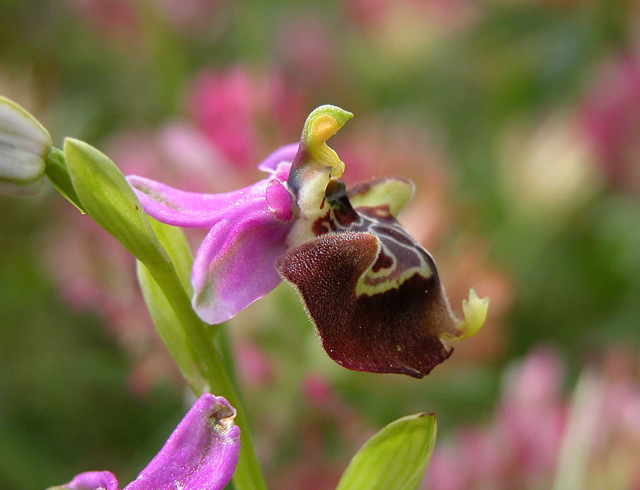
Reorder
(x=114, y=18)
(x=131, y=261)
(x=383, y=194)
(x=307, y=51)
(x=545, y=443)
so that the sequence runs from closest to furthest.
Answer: (x=383, y=194)
(x=545, y=443)
(x=131, y=261)
(x=114, y=18)
(x=307, y=51)

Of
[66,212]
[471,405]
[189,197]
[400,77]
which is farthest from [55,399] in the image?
[400,77]

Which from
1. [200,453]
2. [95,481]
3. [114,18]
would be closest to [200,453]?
[200,453]

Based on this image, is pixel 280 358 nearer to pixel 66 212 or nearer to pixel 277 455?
pixel 277 455

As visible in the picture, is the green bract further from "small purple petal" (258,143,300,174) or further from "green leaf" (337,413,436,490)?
"green leaf" (337,413,436,490)

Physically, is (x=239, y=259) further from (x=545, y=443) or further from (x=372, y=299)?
(x=545, y=443)

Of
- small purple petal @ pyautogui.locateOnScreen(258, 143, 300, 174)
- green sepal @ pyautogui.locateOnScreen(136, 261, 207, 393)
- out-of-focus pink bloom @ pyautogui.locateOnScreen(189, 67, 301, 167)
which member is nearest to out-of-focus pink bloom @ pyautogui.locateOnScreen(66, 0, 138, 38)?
out-of-focus pink bloom @ pyautogui.locateOnScreen(189, 67, 301, 167)
